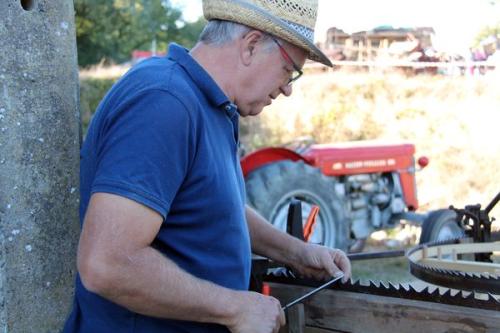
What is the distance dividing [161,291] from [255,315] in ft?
0.89

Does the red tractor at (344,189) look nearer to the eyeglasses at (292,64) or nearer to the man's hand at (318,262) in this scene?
the man's hand at (318,262)

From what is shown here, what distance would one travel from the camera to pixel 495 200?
3277mm

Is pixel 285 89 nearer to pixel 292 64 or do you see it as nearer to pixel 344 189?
pixel 292 64

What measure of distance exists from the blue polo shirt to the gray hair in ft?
0.31

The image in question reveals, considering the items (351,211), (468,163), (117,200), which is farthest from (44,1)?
(468,163)

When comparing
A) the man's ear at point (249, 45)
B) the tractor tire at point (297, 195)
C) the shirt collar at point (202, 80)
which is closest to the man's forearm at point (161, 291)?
the shirt collar at point (202, 80)

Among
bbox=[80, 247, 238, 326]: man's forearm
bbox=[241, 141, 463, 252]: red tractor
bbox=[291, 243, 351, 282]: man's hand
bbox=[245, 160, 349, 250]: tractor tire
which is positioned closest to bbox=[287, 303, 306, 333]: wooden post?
bbox=[291, 243, 351, 282]: man's hand

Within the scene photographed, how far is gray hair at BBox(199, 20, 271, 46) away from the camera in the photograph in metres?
1.68

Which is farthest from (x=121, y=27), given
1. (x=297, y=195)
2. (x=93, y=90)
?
(x=297, y=195)

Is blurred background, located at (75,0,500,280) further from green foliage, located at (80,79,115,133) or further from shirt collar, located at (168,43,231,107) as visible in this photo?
shirt collar, located at (168,43,231,107)

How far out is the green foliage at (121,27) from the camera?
21359mm

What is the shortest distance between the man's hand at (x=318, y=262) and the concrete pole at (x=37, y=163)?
0.74 meters

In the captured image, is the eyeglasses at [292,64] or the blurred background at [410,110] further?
the blurred background at [410,110]

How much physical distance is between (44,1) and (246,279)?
3.05 feet
